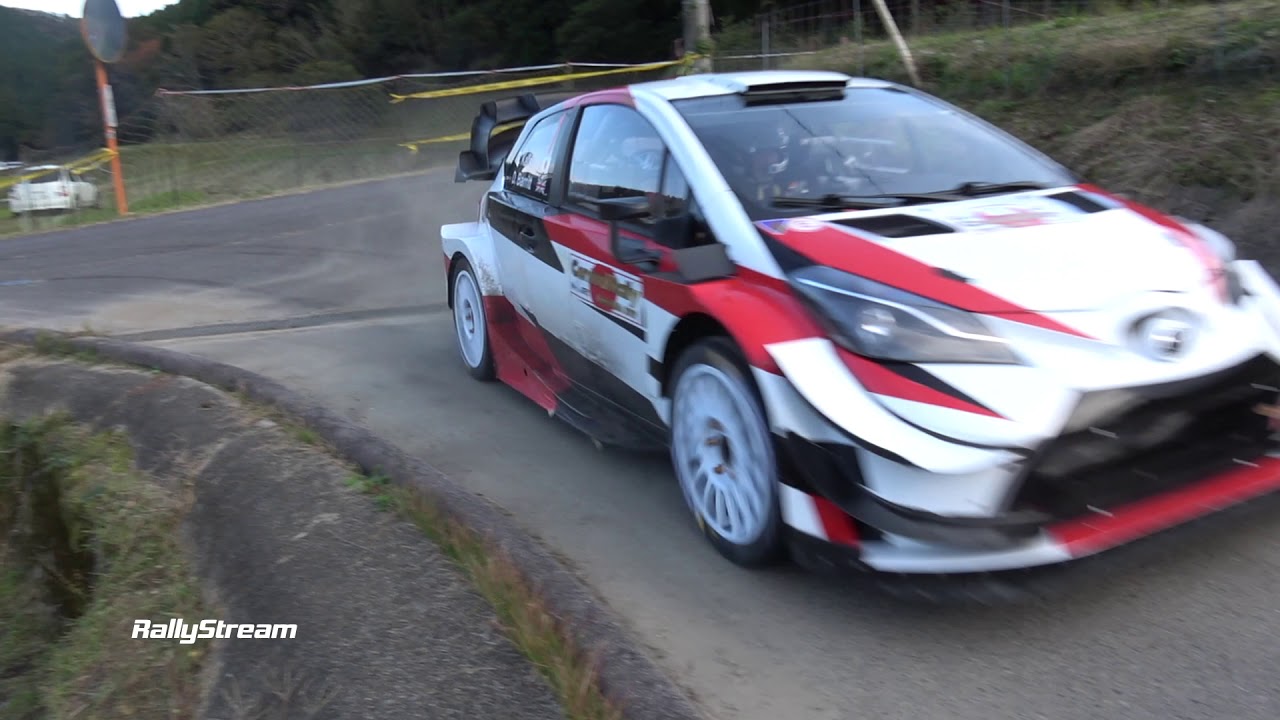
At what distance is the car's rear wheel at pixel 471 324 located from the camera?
6262mm

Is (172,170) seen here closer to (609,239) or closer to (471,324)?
(471,324)

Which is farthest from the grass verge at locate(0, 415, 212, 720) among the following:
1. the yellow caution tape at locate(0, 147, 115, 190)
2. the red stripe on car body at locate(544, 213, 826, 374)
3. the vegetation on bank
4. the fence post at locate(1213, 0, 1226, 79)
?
the yellow caution tape at locate(0, 147, 115, 190)

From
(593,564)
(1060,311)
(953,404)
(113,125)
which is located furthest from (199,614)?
(113,125)

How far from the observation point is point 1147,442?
327cm

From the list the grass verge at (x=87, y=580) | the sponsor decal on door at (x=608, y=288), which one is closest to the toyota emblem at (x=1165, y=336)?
the sponsor decal on door at (x=608, y=288)

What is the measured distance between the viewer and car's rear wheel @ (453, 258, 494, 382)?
6.26 meters

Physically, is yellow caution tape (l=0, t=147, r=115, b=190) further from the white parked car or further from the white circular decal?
the white circular decal

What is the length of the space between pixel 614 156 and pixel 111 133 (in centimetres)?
1415

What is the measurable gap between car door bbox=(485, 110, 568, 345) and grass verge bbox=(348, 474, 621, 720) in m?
1.28

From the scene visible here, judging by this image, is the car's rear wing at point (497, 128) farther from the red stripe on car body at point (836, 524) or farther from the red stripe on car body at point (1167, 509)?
the red stripe on car body at point (1167, 509)

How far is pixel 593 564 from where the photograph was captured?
404 cm

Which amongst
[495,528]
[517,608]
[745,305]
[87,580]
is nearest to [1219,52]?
[745,305]

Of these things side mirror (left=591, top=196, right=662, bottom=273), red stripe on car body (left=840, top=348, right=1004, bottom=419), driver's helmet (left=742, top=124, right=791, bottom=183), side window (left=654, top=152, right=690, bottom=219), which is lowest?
red stripe on car body (left=840, top=348, right=1004, bottom=419)

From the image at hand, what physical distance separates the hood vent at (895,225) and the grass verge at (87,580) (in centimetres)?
265
